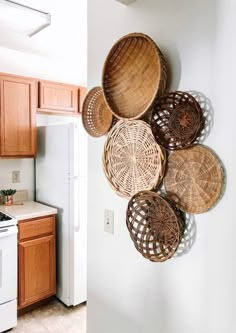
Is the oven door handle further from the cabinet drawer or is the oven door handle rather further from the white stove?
the cabinet drawer

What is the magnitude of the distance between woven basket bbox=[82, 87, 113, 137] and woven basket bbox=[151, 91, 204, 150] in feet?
1.04

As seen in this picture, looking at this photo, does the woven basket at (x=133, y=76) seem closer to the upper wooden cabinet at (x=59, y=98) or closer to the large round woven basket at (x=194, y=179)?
the large round woven basket at (x=194, y=179)

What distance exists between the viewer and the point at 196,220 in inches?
39.7

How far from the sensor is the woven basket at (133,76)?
107cm

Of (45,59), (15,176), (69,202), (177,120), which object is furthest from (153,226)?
(45,59)

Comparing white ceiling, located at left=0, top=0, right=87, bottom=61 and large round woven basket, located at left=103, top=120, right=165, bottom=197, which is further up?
white ceiling, located at left=0, top=0, right=87, bottom=61

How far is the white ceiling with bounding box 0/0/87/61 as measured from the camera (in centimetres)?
190

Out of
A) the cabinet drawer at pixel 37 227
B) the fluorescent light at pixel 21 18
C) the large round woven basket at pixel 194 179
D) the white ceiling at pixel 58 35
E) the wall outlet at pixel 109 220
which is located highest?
the white ceiling at pixel 58 35

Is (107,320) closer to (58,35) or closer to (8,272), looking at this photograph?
(8,272)

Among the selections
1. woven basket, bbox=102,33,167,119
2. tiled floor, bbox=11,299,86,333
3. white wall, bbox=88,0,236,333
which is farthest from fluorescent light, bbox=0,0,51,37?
tiled floor, bbox=11,299,86,333

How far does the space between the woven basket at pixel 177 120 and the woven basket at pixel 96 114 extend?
0.32 m

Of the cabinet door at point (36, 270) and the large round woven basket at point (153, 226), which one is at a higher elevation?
the large round woven basket at point (153, 226)

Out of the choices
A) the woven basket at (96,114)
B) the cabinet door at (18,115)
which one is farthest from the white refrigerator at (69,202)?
the woven basket at (96,114)

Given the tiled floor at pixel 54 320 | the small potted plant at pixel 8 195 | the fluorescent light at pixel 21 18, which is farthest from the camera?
the small potted plant at pixel 8 195
